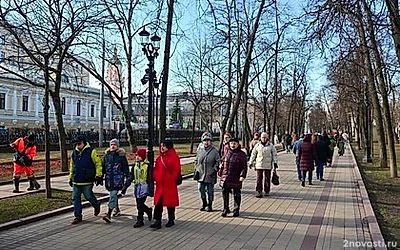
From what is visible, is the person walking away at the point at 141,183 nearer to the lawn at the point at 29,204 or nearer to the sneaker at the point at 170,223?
the sneaker at the point at 170,223

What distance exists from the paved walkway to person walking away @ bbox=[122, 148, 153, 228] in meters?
0.25

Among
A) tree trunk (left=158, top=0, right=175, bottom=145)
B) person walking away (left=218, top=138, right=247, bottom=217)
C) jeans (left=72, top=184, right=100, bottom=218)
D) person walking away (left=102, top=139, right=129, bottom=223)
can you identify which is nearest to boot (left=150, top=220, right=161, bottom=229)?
person walking away (left=102, top=139, right=129, bottom=223)

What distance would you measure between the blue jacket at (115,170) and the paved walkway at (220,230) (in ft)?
2.40

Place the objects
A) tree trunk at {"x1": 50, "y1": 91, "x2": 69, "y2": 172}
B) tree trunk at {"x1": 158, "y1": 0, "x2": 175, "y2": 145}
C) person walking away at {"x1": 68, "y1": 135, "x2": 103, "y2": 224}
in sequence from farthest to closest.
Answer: tree trunk at {"x1": 50, "y1": 91, "x2": 69, "y2": 172}, tree trunk at {"x1": 158, "y1": 0, "x2": 175, "y2": 145}, person walking away at {"x1": 68, "y1": 135, "x2": 103, "y2": 224}

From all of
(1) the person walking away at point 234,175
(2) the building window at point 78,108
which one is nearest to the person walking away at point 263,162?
(1) the person walking away at point 234,175

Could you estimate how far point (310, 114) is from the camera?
91.1 metres

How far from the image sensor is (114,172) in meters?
9.84

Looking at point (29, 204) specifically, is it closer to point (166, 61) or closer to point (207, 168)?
point (207, 168)

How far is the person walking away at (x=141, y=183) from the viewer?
944cm

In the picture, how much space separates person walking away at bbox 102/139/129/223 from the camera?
9820 mm

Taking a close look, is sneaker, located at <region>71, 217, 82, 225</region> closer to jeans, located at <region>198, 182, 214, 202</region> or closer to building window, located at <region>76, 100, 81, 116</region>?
jeans, located at <region>198, 182, 214, 202</region>

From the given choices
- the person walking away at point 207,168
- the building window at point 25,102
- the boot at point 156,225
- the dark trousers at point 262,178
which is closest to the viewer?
the boot at point 156,225

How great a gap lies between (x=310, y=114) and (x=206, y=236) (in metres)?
85.1

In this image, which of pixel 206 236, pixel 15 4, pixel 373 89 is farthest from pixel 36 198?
pixel 373 89
